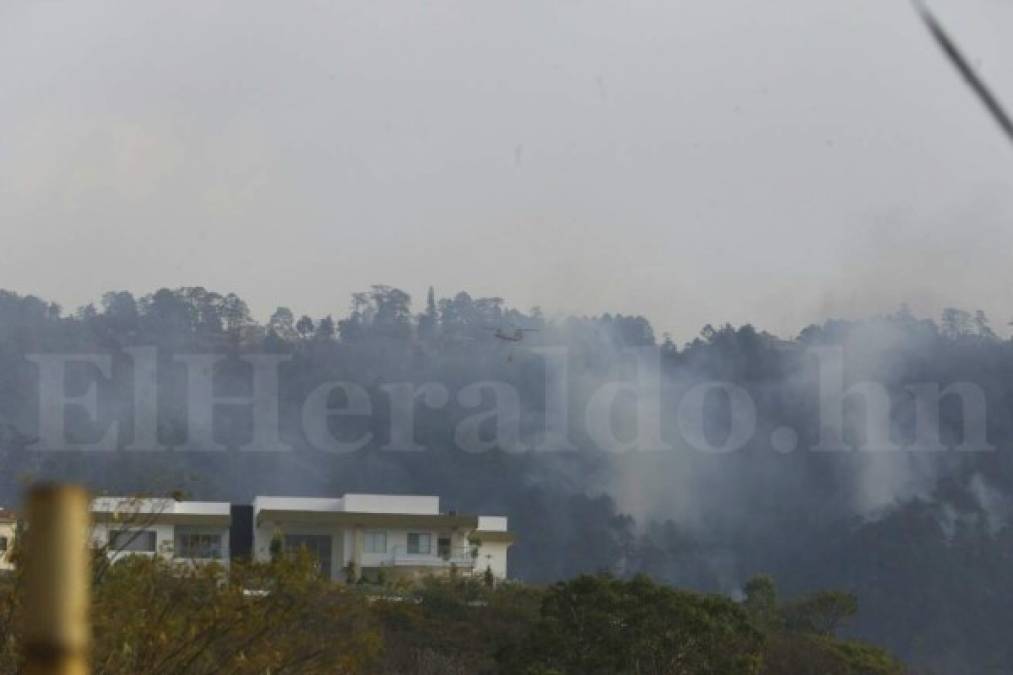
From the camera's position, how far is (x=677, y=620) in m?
34.2

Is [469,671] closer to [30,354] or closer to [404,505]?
[404,505]

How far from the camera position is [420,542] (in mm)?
65375

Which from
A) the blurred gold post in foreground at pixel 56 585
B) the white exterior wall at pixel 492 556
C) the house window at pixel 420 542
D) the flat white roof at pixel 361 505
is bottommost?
the white exterior wall at pixel 492 556

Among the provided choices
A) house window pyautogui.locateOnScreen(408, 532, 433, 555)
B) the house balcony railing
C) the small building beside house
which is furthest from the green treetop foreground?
house window pyautogui.locateOnScreen(408, 532, 433, 555)

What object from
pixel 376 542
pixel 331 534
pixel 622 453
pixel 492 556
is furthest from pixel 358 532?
pixel 622 453

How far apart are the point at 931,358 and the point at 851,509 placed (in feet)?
58.7

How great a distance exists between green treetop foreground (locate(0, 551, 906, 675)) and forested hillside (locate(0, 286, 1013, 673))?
31.7 meters

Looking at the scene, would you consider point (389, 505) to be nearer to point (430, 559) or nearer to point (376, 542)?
point (376, 542)

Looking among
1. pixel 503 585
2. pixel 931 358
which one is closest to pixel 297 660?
pixel 503 585

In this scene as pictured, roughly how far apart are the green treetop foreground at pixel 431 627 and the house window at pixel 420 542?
33.4 ft

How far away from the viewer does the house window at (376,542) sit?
65.0 metres

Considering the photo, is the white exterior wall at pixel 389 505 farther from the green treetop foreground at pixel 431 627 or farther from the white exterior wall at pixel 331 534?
the green treetop foreground at pixel 431 627

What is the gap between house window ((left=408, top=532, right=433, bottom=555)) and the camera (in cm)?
6506

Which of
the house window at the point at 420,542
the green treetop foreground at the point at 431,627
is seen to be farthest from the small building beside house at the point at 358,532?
the green treetop foreground at the point at 431,627
